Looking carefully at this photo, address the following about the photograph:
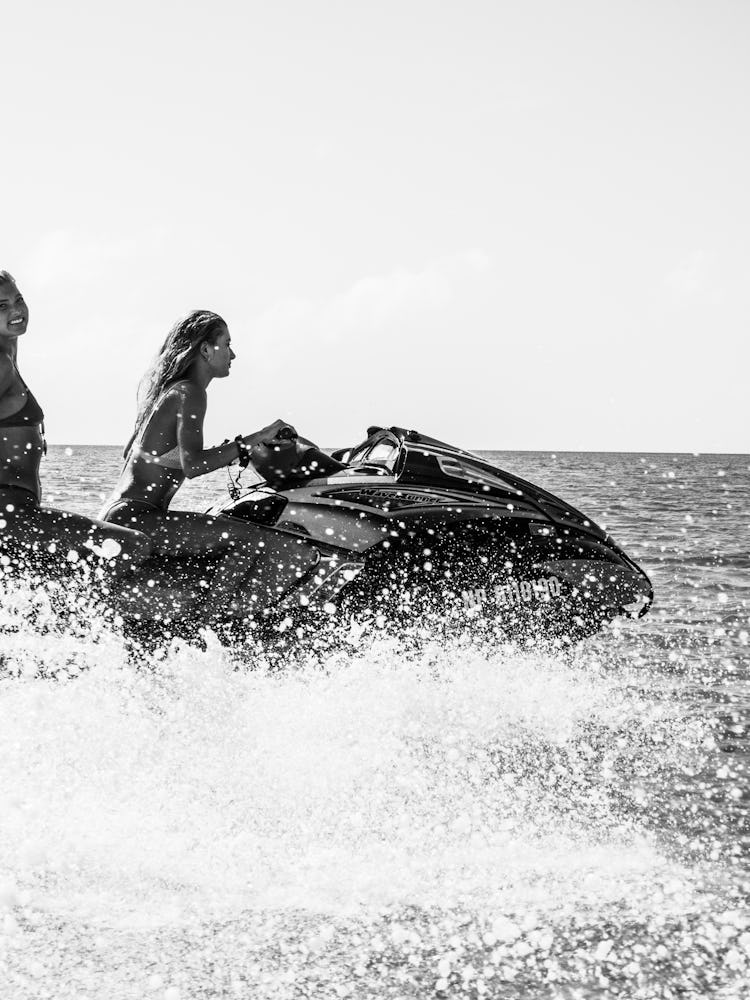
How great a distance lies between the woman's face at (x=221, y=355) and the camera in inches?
160

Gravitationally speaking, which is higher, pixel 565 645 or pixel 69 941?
pixel 565 645

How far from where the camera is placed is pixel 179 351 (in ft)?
13.3

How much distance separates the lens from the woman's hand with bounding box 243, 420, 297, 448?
409 centimetres

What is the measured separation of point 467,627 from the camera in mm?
4066

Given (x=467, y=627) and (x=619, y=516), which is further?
(x=619, y=516)

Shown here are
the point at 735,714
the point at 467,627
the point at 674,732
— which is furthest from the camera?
the point at 735,714

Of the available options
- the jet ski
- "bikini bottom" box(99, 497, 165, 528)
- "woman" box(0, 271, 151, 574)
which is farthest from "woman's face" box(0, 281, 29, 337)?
the jet ski

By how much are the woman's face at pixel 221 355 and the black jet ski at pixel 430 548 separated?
435mm

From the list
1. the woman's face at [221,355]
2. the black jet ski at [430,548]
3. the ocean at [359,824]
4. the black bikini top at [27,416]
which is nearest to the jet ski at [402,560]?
the black jet ski at [430,548]

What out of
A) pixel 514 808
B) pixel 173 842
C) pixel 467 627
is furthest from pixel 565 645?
pixel 173 842

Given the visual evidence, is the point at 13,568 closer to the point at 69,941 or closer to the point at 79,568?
the point at 79,568

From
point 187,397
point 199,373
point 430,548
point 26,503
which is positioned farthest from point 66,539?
point 430,548

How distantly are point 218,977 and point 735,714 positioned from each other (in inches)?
138

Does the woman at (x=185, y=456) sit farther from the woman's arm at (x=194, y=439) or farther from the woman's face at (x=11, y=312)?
the woman's face at (x=11, y=312)
